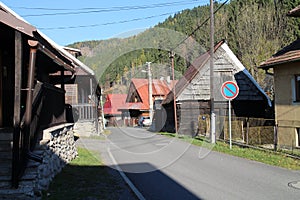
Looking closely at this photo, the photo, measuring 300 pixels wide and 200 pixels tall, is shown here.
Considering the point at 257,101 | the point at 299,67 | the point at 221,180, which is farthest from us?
the point at 257,101

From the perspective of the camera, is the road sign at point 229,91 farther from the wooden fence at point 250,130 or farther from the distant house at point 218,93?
the distant house at point 218,93

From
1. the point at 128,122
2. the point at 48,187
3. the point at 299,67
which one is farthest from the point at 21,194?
the point at 128,122

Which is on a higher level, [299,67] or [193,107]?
[299,67]

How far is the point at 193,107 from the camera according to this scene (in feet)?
79.7

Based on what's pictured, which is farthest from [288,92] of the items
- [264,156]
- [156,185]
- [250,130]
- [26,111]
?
[26,111]

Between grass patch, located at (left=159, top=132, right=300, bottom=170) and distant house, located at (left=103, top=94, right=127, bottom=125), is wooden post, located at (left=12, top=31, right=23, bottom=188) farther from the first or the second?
distant house, located at (left=103, top=94, right=127, bottom=125)

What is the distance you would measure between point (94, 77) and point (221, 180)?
16.7 m

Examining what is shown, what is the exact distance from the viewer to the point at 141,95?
51.7 meters

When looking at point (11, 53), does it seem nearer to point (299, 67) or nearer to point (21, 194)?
point (21, 194)

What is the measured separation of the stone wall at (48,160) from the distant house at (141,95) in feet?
120

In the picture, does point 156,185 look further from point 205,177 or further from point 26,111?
point 26,111

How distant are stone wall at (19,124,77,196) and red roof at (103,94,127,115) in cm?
4997

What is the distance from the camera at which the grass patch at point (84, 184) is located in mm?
6879

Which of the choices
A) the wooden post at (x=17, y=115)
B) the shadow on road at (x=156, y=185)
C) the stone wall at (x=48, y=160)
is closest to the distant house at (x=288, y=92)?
the shadow on road at (x=156, y=185)
